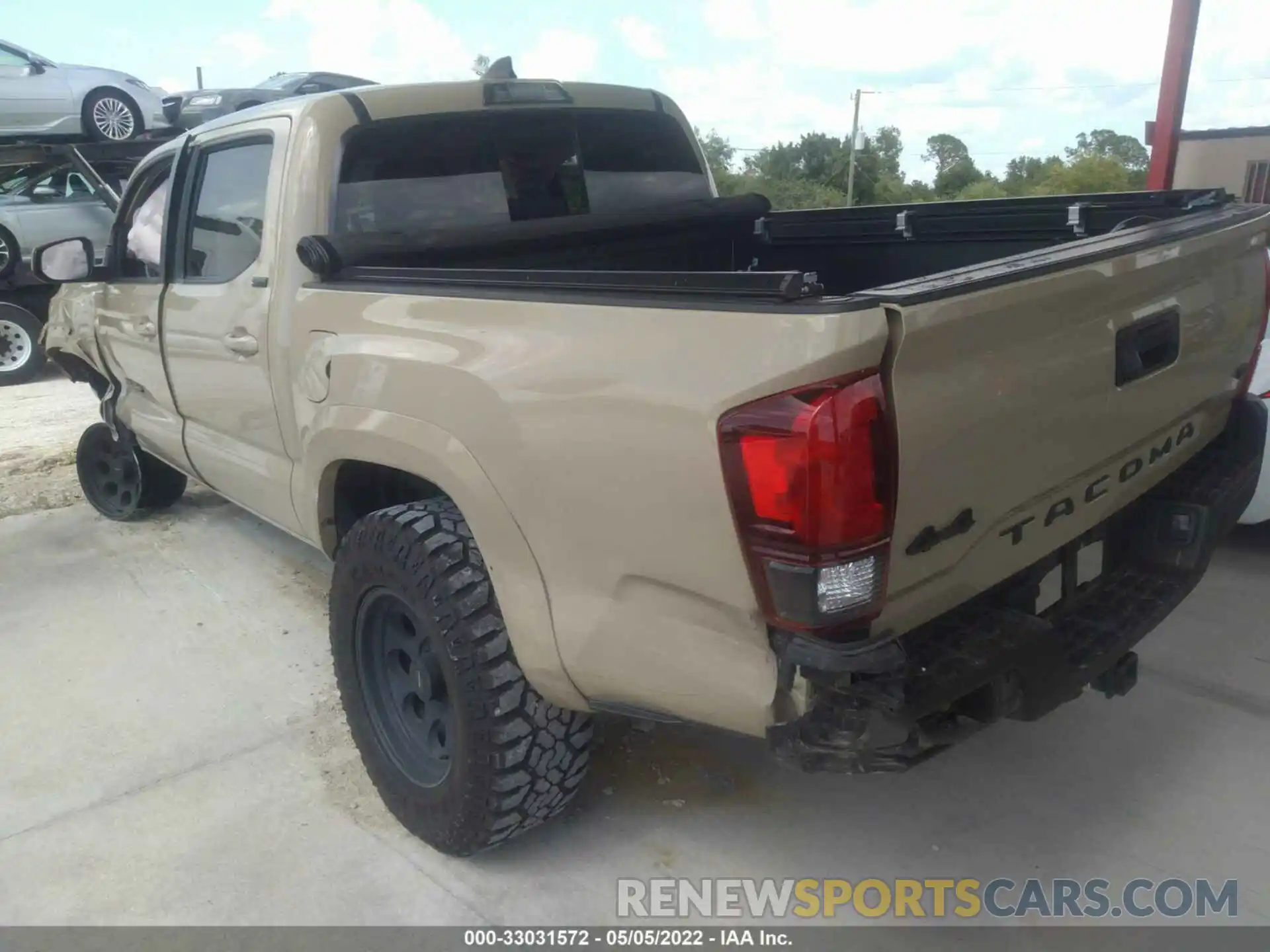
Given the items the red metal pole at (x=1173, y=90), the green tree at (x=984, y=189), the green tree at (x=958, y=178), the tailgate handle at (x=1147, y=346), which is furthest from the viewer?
the green tree at (x=958, y=178)

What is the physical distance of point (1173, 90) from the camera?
332 inches

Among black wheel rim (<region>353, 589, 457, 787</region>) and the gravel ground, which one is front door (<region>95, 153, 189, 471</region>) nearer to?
the gravel ground

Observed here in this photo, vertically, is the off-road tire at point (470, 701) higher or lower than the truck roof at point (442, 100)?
lower

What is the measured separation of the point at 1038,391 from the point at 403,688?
71.0 inches

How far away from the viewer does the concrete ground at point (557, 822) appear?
2557 mm

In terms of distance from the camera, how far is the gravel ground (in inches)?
229

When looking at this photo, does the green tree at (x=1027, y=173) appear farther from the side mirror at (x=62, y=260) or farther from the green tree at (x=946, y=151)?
the side mirror at (x=62, y=260)

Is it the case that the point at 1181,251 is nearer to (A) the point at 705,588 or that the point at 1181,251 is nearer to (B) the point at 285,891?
(A) the point at 705,588

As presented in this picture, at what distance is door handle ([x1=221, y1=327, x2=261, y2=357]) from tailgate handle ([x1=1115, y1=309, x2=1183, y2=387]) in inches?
95.5

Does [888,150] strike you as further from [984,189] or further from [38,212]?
[38,212]

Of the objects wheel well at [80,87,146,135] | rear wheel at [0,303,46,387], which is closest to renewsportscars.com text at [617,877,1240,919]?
rear wheel at [0,303,46,387]

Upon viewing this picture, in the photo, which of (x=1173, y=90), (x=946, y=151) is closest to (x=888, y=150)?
(x=946, y=151)

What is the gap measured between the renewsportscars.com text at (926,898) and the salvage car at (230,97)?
995 centimetres

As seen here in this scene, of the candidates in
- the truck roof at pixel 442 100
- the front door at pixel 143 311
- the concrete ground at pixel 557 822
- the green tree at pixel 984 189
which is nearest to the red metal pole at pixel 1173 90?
the concrete ground at pixel 557 822
